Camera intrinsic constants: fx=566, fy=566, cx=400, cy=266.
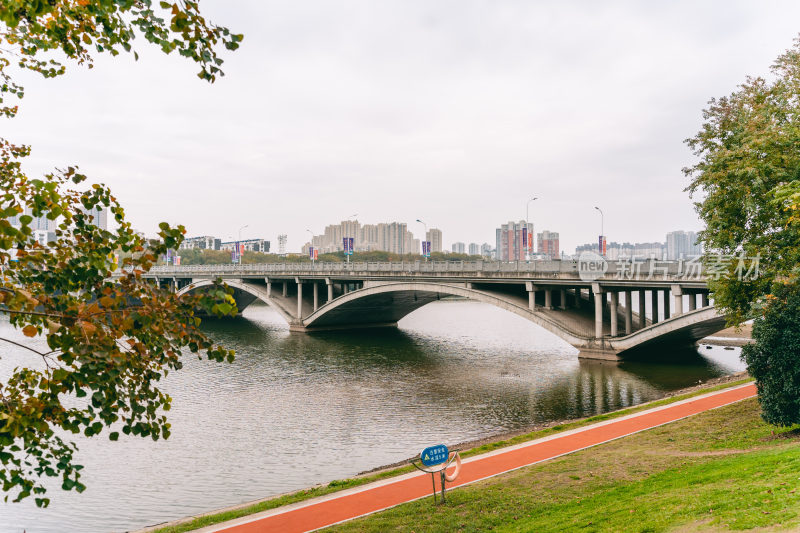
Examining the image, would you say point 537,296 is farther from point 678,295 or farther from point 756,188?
point 756,188

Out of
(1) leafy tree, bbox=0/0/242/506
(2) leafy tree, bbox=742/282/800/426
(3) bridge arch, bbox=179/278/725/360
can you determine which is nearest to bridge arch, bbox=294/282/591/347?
(3) bridge arch, bbox=179/278/725/360

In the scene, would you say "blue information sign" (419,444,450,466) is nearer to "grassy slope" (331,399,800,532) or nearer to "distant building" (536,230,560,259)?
"grassy slope" (331,399,800,532)

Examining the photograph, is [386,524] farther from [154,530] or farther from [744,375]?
[744,375]

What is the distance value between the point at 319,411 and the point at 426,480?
13027mm

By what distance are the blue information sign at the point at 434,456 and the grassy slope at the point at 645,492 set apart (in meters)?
0.96

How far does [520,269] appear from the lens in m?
41.7

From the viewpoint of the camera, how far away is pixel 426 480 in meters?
14.7

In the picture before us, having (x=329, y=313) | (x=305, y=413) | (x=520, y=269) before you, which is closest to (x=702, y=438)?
(x=305, y=413)

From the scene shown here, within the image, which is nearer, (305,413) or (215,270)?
(305,413)

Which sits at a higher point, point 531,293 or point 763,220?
point 763,220

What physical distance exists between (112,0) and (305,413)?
77.9ft

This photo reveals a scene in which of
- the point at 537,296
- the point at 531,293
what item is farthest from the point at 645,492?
the point at 537,296

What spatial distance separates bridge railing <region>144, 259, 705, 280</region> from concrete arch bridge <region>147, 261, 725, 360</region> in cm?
7

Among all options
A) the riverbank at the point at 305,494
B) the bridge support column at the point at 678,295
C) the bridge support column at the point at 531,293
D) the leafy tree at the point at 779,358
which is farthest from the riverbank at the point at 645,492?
the bridge support column at the point at 531,293
